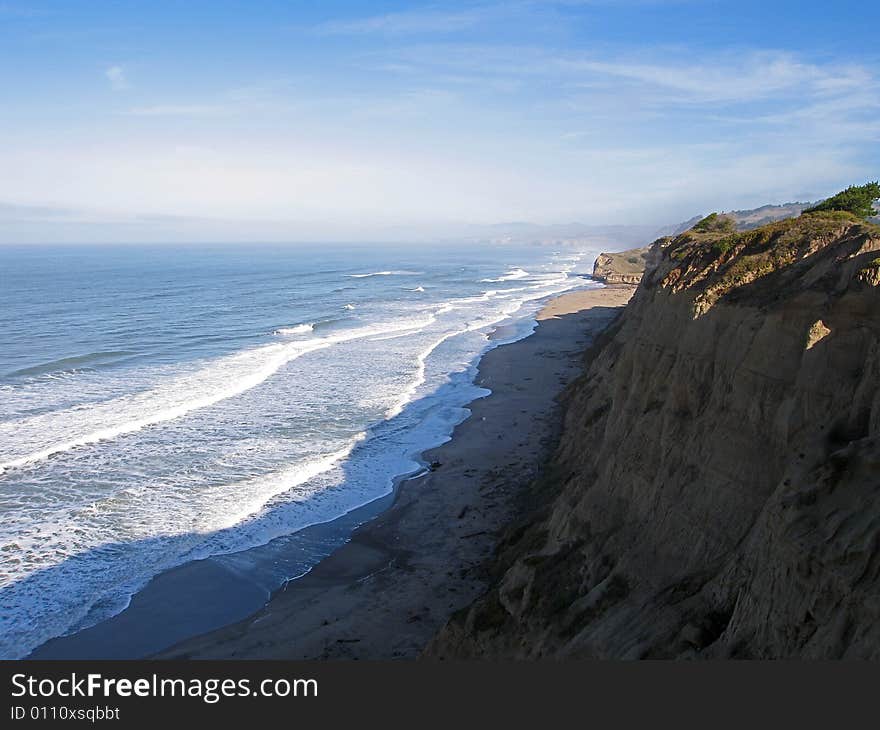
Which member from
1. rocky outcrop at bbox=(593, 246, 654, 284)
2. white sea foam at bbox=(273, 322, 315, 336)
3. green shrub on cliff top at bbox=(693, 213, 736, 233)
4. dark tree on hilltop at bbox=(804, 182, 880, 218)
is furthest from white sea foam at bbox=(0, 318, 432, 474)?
rocky outcrop at bbox=(593, 246, 654, 284)

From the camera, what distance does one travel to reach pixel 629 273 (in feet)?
339

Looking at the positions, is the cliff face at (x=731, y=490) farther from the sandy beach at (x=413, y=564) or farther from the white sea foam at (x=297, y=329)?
the white sea foam at (x=297, y=329)

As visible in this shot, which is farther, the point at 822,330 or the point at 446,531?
the point at 446,531

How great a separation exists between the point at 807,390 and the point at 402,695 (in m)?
8.28

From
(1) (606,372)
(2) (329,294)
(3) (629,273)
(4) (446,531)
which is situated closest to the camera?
(4) (446,531)

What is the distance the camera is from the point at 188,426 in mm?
30891

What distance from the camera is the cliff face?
7.95 m

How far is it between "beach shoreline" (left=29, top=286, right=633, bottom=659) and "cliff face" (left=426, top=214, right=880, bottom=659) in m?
2.13

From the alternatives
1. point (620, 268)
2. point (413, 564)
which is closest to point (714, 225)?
point (413, 564)

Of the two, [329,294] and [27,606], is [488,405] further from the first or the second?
[329,294]

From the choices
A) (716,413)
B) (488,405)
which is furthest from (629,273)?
(716,413)

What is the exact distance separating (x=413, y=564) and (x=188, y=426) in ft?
51.9

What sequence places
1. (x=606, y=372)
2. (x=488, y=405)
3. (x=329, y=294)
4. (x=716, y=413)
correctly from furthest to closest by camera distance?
(x=329, y=294)
(x=488, y=405)
(x=606, y=372)
(x=716, y=413)

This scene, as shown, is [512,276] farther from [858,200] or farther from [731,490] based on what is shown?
[731,490]
